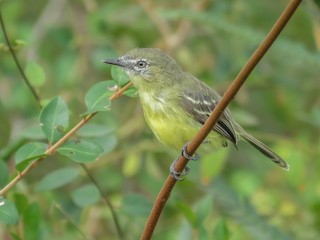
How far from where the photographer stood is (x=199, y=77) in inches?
201

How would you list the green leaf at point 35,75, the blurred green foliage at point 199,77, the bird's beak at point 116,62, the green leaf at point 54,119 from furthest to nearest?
1. the blurred green foliage at point 199,77
2. the bird's beak at point 116,62
3. the green leaf at point 35,75
4. the green leaf at point 54,119

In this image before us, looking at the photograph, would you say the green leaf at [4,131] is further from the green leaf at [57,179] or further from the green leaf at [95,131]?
the green leaf at [95,131]

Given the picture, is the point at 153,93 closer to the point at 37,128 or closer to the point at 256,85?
the point at 37,128

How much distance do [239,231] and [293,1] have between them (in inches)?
105

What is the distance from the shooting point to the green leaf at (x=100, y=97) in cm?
267

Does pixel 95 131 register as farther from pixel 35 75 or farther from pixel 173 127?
pixel 173 127

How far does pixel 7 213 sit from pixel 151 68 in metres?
1.59

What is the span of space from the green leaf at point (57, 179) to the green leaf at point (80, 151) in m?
0.41

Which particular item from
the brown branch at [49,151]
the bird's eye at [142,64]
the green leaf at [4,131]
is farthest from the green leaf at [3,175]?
the bird's eye at [142,64]

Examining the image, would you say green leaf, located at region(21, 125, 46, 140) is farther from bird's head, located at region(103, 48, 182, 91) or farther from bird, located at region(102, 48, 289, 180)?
bird's head, located at region(103, 48, 182, 91)

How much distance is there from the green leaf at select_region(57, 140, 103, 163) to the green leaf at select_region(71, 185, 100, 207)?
1.67ft

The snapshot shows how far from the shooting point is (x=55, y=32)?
509 cm

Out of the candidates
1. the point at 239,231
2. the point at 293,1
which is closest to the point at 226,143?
the point at 239,231

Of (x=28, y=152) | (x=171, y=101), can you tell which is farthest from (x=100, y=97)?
(x=171, y=101)
